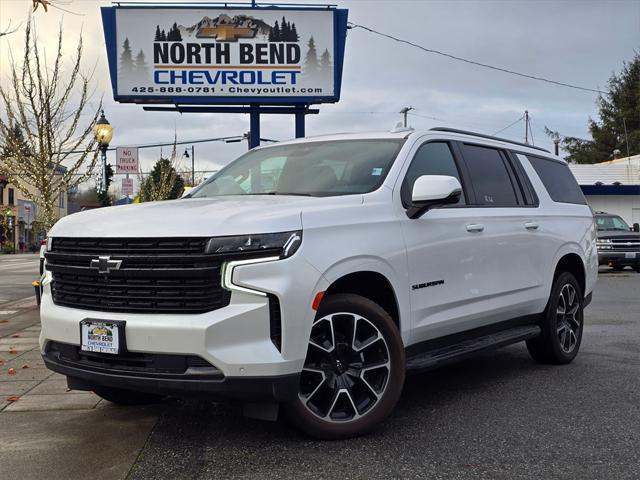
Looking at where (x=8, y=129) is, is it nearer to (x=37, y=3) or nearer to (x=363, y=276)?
(x=37, y=3)

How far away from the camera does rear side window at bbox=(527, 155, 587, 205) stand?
21.7 feet

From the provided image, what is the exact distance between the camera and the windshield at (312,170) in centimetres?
475

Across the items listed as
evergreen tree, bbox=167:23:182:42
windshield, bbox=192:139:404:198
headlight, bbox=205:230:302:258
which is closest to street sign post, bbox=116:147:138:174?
evergreen tree, bbox=167:23:182:42

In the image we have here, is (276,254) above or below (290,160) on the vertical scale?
below

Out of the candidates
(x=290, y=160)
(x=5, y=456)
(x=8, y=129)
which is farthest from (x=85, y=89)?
(x=5, y=456)

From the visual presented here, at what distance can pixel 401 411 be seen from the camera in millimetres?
4836

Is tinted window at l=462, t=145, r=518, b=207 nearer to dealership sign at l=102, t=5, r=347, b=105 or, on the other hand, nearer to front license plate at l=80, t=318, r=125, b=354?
front license plate at l=80, t=318, r=125, b=354

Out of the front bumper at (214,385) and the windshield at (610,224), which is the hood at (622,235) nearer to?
the windshield at (610,224)

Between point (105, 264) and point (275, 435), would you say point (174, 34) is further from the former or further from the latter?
point (275, 435)

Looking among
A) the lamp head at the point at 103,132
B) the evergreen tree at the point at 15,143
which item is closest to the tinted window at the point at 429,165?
the evergreen tree at the point at 15,143

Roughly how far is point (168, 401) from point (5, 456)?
1367 mm

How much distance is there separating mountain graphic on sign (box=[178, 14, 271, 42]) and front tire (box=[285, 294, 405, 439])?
11246 mm

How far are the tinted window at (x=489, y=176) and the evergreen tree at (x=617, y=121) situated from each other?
185 feet

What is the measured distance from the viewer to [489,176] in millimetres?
5789
